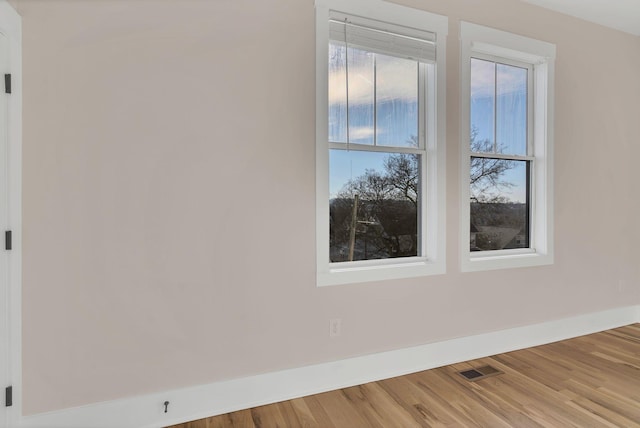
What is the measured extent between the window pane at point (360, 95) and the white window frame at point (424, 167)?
9.9 inches

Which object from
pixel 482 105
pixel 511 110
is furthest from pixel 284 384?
pixel 511 110

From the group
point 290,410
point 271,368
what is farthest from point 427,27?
point 290,410

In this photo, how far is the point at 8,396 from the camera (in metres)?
1.73

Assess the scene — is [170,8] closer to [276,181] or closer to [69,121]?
[69,121]

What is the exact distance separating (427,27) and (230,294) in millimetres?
2402

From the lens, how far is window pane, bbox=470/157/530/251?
312 centimetres

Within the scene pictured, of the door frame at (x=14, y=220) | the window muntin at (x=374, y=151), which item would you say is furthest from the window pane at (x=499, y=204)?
the door frame at (x=14, y=220)

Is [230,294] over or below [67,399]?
over

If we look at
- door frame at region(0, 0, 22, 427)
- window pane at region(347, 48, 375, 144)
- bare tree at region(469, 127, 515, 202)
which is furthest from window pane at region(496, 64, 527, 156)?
door frame at region(0, 0, 22, 427)

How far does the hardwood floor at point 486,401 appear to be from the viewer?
205 centimetres

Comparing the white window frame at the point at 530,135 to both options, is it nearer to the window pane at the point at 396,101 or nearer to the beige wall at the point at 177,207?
the beige wall at the point at 177,207

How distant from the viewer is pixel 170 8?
2035 mm

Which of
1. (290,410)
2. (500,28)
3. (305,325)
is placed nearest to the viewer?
(290,410)

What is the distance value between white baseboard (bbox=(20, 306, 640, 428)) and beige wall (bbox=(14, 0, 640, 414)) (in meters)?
0.07
